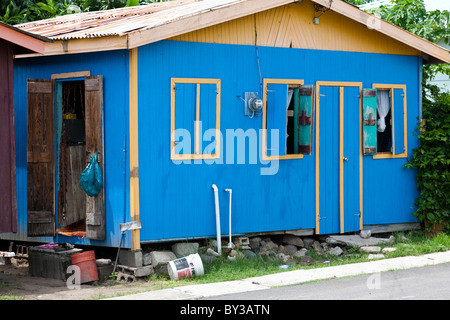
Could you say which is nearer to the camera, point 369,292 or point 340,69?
point 369,292

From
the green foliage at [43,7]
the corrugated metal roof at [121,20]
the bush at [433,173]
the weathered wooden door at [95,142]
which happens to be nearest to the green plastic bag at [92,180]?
the weathered wooden door at [95,142]

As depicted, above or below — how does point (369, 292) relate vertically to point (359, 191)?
below

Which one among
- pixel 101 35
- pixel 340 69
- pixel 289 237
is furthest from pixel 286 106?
pixel 101 35

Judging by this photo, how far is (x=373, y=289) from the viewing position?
9.23 m

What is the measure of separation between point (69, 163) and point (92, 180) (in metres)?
1.46

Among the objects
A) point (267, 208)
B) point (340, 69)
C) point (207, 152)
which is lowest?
point (267, 208)

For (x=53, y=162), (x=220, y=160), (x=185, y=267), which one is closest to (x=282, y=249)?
(x=220, y=160)

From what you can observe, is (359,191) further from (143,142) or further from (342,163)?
(143,142)

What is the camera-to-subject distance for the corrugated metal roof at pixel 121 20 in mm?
10884

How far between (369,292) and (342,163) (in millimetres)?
4317

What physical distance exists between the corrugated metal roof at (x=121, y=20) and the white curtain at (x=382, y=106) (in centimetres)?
352
